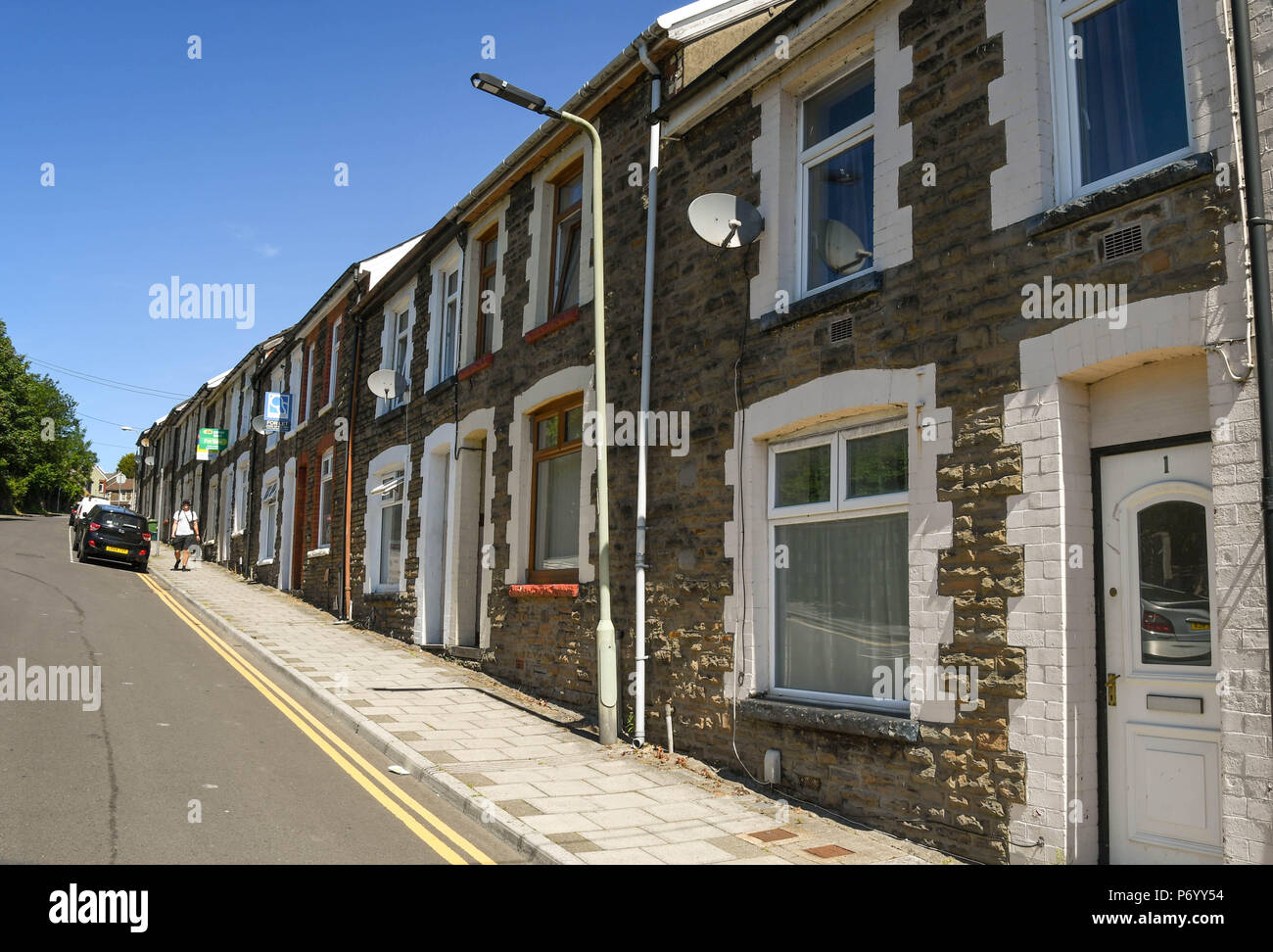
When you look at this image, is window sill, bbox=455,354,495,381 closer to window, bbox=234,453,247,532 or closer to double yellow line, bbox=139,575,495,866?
double yellow line, bbox=139,575,495,866

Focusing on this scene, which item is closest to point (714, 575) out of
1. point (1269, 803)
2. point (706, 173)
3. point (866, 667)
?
point (866, 667)

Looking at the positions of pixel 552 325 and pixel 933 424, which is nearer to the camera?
pixel 933 424

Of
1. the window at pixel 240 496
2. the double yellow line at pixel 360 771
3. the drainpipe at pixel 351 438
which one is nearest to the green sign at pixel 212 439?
the window at pixel 240 496

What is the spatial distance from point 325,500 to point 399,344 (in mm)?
5137

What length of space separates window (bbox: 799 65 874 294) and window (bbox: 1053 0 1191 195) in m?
1.73

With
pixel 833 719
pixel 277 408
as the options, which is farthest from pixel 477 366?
pixel 277 408

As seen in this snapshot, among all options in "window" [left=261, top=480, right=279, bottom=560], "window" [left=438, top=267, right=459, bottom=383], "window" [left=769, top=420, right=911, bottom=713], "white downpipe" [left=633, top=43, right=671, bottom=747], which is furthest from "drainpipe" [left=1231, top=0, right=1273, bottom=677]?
"window" [left=261, top=480, right=279, bottom=560]

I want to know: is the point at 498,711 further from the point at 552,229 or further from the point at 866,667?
the point at 552,229

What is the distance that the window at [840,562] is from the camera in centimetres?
704

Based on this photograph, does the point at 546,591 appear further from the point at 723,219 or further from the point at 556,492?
the point at 723,219

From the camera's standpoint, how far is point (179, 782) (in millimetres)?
6965

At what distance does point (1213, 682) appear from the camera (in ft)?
16.4

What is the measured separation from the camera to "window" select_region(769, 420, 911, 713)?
704 cm

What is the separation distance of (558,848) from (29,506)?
70.7 meters
